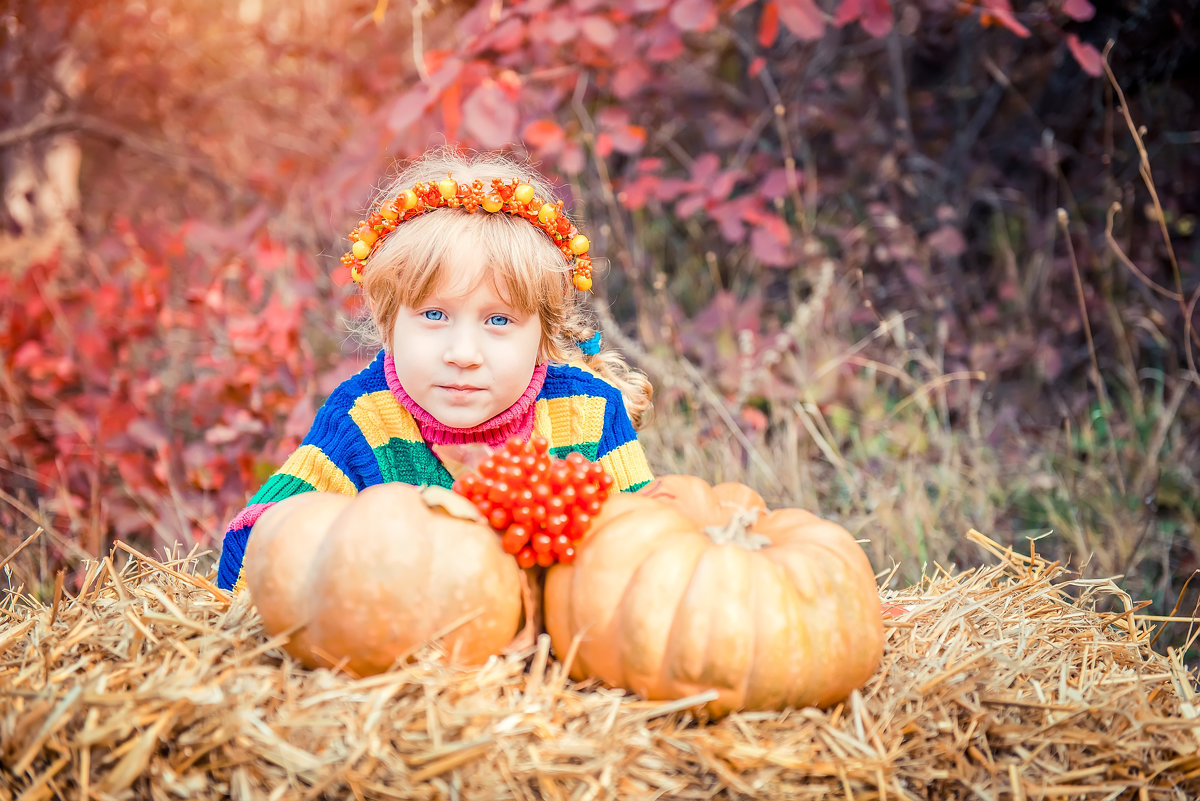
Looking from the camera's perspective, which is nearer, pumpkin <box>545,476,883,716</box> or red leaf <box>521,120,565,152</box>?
pumpkin <box>545,476,883,716</box>

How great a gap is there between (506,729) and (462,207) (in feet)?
3.74

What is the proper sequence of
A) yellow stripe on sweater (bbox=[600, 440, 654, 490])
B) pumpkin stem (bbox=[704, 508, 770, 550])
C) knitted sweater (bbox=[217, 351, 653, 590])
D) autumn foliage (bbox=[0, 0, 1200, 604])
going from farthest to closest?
autumn foliage (bbox=[0, 0, 1200, 604]) < yellow stripe on sweater (bbox=[600, 440, 654, 490]) < knitted sweater (bbox=[217, 351, 653, 590]) < pumpkin stem (bbox=[704, 508, 770, 550])

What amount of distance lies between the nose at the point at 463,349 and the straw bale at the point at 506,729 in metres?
0.62

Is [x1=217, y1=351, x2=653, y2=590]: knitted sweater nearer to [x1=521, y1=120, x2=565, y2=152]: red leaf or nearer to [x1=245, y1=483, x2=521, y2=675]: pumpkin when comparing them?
[x1=245, y1=483, x2=521, y2=675]: pumpkin

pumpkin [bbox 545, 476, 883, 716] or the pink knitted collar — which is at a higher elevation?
the pink knitted collar

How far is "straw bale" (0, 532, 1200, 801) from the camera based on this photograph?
132 cm

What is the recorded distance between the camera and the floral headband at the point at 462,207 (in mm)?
2014

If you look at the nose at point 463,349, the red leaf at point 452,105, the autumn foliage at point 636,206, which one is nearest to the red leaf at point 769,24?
the autumn foliage at point 636,206

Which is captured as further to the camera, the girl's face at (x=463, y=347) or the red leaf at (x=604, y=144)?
the red leaf at (x=604, y=144)

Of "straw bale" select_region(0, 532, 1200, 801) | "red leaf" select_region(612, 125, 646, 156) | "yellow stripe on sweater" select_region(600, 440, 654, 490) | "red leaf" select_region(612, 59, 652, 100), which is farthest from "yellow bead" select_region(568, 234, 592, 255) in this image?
"red leaf" select_region(612, 59, 652, 100)

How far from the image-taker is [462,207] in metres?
2.03

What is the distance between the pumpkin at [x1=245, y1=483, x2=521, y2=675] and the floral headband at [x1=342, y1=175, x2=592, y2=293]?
0.77 m

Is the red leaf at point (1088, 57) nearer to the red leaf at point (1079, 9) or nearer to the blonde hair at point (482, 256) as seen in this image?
the red leaf at point (1079, 9)

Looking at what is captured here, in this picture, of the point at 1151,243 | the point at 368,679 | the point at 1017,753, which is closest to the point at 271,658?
the point at 368,679
